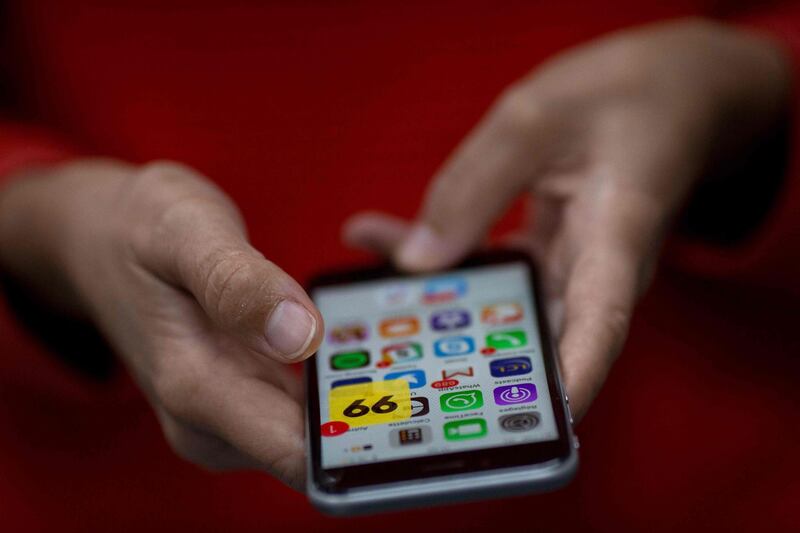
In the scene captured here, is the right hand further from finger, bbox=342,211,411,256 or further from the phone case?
finger, bbox=342,211,411,256

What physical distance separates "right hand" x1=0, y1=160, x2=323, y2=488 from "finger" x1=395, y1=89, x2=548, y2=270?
0.59 feet

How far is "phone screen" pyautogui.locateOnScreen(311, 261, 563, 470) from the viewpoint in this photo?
1.64 feet

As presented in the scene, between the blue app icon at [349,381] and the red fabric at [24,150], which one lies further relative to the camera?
the red fabric at [24,150]

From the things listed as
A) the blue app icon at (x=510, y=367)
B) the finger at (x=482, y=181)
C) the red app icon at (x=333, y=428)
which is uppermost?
the finger at (x=482, y=181)

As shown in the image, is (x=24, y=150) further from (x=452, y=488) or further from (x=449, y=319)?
(x=452, y=488)

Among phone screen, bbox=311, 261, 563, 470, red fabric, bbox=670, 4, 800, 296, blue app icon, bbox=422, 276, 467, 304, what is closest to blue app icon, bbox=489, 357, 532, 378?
phone screen, bbox=311, 261, 563, 470

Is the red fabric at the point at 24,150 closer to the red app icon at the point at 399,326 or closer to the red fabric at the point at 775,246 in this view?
the red app icon at the point at 399,326

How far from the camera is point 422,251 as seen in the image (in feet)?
2.30

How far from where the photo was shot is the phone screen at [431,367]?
0.50 metres

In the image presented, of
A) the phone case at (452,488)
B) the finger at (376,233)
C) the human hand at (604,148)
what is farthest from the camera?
the finger at (376,233)

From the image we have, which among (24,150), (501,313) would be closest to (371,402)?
(501,313)

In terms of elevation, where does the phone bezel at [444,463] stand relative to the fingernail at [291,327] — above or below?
below

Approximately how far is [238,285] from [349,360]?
134 mm

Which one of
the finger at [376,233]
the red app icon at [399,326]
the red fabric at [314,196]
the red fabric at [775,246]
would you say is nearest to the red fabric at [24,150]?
the red fabric at [314,196]
